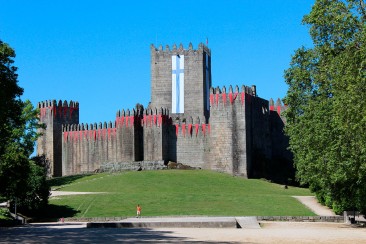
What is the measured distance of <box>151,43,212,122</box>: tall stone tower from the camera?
103m

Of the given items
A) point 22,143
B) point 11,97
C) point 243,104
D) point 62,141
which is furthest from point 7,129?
point 62,141

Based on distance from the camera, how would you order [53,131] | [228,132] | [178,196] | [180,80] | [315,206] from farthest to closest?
1. [53,131]
2. [180,80]
3. [228,132]
4. [178,196]
5. [315,206]

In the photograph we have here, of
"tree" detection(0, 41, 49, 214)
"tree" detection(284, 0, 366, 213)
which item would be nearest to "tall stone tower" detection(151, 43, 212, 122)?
"tree" detection(0, 41, 49, 214)

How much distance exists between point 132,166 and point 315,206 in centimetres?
3301

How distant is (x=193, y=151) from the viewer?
88.8 m

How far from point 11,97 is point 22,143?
3814 centimetres

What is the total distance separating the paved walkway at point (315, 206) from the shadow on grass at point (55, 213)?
19272 mm

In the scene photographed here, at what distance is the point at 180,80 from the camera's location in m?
103

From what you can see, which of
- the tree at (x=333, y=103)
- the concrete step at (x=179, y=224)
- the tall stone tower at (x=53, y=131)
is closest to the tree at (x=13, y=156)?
the concrete step at (x=179, y=224)

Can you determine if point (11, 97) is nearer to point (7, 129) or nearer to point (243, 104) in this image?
point (7, 129)

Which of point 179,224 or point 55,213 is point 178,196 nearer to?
point 55,213

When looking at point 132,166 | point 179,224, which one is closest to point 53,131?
point 132,166

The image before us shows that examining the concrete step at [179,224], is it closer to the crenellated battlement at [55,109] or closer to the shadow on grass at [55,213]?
the shadow on grass at [55,213]

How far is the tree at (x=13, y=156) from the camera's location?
4003cm
